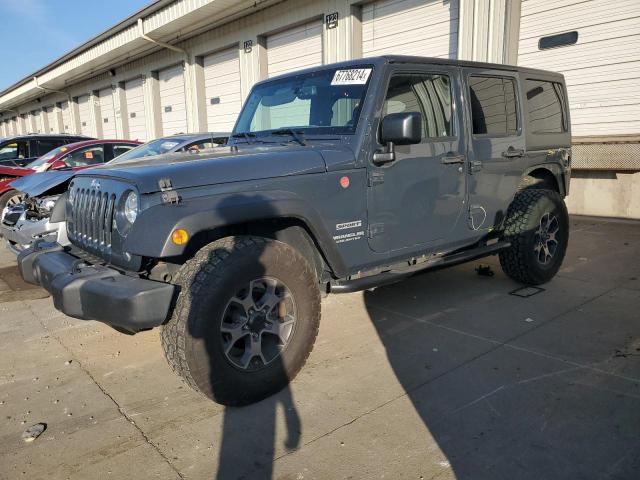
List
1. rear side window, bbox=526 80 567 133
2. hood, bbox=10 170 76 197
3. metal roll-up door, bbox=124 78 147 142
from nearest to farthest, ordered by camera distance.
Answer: rear side window, bbox=526 80 567 133, hood, bbox=10 170 76 197, metal roll-up door, bbox=124 78 147 142

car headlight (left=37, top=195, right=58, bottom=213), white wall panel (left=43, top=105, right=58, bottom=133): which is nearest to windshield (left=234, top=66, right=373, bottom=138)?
car headlight (left=37, top=195, right=58, bottom=213)

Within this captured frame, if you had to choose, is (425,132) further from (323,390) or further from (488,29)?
(488,29)

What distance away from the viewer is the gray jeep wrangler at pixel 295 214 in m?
2.60

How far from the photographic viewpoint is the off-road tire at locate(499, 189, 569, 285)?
15.0 ft

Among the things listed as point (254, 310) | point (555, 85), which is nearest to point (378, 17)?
point (555, 85)

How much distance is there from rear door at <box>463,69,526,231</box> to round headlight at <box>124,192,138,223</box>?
2.62 m

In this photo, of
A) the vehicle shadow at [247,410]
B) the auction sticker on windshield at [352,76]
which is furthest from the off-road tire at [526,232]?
the vehicle shadow at [247,410]

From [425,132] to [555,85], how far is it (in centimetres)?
230

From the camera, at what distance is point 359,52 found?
1091 centimetres

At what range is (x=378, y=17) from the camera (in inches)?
413

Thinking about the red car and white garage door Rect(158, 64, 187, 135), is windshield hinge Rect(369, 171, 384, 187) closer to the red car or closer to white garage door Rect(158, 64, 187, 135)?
the red car

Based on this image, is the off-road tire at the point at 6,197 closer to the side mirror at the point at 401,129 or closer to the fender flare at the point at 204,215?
the fender flare at the point at 204,215

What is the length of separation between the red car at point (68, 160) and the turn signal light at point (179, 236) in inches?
258

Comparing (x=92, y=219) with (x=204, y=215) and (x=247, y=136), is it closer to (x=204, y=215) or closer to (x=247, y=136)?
(x=204, y=215)
